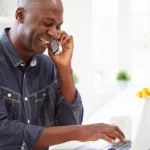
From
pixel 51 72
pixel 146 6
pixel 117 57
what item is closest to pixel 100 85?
pixel 117 57

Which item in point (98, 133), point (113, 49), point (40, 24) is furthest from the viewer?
point (113, 49)

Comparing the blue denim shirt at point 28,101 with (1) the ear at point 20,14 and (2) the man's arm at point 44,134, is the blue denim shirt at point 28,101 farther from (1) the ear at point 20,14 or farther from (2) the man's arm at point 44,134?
(1) the ear at point 20,14

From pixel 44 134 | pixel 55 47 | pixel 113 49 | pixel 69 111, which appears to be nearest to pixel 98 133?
pixel 44 134

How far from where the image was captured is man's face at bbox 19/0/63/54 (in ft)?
3.79

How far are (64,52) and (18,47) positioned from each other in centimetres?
21

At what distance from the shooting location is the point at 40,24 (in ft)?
3.81

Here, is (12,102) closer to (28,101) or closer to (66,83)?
(28,101)

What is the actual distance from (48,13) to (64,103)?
0.37 m

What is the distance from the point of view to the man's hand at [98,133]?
1011 mm

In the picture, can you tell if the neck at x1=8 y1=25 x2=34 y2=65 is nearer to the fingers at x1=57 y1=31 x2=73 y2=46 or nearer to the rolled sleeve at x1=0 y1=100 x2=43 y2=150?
the fingers at x1=57 y1=31 x2=73 y2=46

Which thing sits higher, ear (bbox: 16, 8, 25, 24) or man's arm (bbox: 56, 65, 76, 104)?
ear (bbox: 16, 8, 25, 24)

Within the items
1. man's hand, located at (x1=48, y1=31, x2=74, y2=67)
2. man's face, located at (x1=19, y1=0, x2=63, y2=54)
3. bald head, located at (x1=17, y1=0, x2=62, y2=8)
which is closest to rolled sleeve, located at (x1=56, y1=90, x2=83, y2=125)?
man's hand, located at (x1=48, y1=31, x2=74, y2=67)

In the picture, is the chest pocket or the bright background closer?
the chest pocket

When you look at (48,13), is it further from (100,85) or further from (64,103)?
(100,85)
